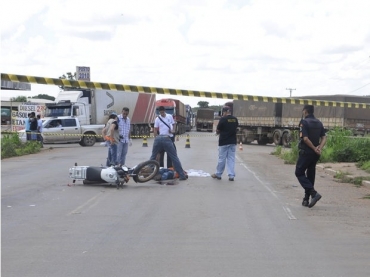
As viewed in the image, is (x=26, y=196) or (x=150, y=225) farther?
(x=26, y=196)

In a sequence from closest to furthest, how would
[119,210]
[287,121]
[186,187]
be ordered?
1. [119,210]
2. [186,187]
3. [287,121]

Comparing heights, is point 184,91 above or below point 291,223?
above

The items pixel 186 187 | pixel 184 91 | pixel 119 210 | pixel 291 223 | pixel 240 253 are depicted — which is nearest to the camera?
pixel 240 253

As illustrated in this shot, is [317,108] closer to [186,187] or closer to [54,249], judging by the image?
[186,187]

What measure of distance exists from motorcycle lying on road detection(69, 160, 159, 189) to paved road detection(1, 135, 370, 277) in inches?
9.4

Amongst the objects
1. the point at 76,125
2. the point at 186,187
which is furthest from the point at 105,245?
the point at 76,125

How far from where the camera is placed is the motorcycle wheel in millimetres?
13430

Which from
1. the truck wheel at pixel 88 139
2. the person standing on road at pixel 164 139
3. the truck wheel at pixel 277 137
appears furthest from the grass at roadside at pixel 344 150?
the truck wheel at pixel 277 137

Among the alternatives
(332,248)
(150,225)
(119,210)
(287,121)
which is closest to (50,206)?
(119,210)

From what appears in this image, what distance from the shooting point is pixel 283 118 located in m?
38.8

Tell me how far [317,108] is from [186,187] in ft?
77.4

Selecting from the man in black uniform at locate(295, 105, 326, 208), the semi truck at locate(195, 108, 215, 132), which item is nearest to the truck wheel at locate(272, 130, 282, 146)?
the man in black uniform at locate(295, 105, 326, 208)

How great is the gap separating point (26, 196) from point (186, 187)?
3627 mm

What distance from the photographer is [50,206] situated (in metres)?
10.5
